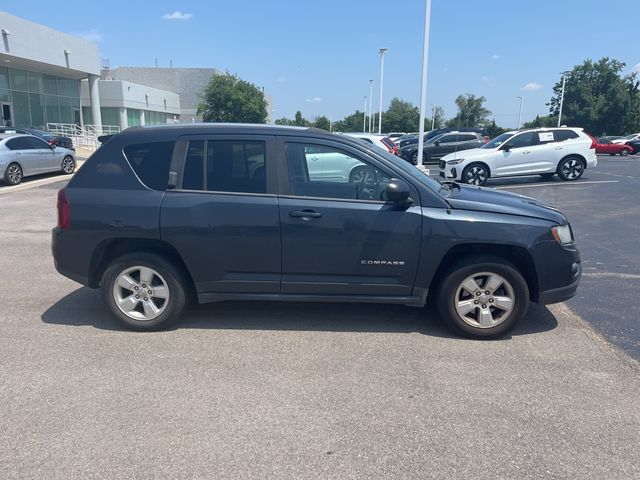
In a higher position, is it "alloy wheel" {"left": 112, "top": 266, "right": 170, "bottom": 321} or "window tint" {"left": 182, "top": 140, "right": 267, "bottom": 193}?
"window tint" {"left": 182, "top": 140, "right": 267, "bottom": 193}

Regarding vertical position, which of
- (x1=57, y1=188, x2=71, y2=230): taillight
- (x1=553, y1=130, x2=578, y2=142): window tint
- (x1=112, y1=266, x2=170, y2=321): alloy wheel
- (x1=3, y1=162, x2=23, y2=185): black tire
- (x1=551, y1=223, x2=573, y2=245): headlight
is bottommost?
(x1=112, y1=266, x2=170, y2=321): alloy wheel

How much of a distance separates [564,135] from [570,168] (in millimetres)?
1100

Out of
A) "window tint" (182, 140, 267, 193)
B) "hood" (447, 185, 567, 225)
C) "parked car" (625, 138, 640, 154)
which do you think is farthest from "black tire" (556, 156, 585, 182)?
"parked car" (625, 138, 640, 154)

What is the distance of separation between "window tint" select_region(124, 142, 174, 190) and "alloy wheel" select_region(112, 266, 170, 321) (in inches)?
32.0

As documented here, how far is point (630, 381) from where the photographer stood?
3750mm

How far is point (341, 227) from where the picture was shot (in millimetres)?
4371

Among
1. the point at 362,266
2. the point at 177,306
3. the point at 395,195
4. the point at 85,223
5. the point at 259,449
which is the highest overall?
the point at 395,195

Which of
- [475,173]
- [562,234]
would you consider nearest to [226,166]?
[562,234]

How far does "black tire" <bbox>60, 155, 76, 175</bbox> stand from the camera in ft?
58.3

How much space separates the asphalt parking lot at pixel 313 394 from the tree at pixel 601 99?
72.2 m

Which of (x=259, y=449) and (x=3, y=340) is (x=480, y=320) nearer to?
(x=259, y=449)

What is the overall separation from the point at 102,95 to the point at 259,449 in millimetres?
47995

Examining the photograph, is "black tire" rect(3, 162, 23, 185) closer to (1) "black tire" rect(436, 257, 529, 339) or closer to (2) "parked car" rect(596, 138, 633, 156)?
(1) "black tire" rect(436, 257, 529, 339)

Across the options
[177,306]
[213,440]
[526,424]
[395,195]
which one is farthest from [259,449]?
[395,195]
